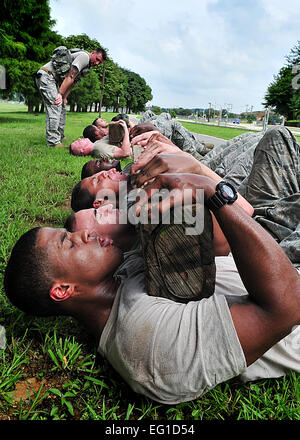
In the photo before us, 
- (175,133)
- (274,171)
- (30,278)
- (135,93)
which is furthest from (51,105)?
(135,93)

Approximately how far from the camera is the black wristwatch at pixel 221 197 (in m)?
1.36

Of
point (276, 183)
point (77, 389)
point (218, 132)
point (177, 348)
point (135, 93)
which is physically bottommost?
point (77, 389)

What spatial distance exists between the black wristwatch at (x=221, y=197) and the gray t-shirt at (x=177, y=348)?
1.27ft

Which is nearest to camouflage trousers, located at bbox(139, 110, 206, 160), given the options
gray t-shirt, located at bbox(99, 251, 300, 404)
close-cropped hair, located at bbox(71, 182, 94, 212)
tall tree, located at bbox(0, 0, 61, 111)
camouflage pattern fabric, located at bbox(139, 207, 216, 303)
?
close-cropped hair, located at bbox(71, 182, 94, 212)

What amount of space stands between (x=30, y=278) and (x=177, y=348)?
781 mm

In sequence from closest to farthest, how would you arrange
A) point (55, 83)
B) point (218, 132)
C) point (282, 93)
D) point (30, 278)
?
point (30, 278), point (55, 83), point (218, 132), point (282, 93)

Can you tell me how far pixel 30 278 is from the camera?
1.60 metres

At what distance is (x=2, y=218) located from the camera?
324 centimetres

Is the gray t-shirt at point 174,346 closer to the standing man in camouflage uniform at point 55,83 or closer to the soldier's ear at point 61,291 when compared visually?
the soldier's ear at point 61,291

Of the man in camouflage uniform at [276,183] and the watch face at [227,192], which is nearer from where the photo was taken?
the watch face at [227,192]

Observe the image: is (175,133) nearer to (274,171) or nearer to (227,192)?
(274,171)

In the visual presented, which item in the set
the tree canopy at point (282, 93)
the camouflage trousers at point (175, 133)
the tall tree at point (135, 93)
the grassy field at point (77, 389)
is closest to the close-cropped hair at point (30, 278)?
the grassy field at point (77, 389)
